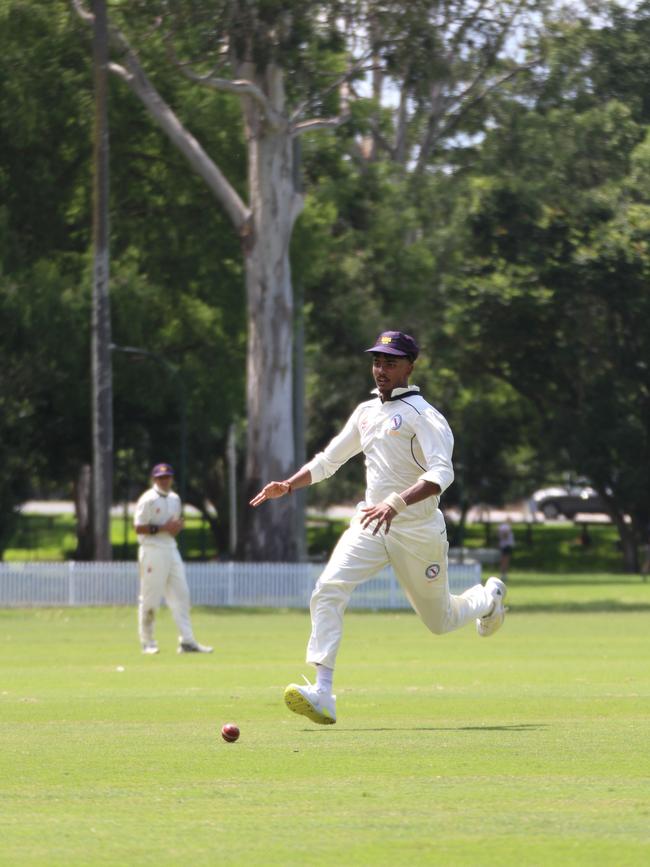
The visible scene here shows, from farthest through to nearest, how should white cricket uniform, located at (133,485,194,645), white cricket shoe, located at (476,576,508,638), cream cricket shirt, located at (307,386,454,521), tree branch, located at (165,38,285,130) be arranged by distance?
tree branch, located at (165,38,285,130), white cricket uniform, located at (133,485,194,645), white cricket shoe, located at (476,576,508,638), cream cricket shirt, located at (307,386,454,521)

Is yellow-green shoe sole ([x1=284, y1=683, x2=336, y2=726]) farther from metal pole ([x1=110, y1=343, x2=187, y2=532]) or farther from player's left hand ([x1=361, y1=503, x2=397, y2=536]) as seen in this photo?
metal pole ([x1=110, y1=343, x2=187, y2=532])

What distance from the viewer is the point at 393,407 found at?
10.4 metres

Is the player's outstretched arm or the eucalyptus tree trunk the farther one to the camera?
the eucalyptus tree trunk

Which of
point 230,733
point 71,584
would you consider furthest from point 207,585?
point 230,733

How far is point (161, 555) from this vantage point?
19.8 metres

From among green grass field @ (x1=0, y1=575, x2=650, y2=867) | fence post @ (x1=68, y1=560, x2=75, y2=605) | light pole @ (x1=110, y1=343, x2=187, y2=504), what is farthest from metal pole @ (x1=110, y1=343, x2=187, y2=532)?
green grass field @ (x1=0, y1=575, x2=650, y2=867)

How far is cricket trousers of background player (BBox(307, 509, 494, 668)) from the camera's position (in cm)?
1039

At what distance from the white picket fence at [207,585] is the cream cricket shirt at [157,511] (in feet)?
39.7

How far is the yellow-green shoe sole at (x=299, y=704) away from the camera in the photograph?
10125 mm

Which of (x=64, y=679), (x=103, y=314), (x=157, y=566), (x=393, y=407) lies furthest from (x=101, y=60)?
(x=393, y=407)

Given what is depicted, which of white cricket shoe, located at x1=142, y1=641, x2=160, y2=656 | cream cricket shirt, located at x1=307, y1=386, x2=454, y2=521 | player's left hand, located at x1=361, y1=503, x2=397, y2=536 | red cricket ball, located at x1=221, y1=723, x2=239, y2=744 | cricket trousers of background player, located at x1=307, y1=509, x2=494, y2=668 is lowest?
white cricket shoe, located at x1=142, y1=641, x2=160, y2=656

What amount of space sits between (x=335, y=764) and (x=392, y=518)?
1.98 meters

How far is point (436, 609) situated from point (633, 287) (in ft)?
132

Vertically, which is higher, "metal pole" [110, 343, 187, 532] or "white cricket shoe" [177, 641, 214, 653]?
"metal pole" [110, 343, 187, 532]
